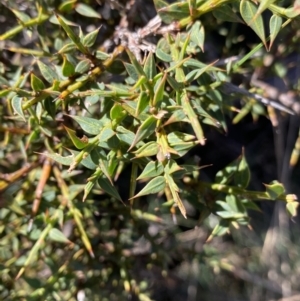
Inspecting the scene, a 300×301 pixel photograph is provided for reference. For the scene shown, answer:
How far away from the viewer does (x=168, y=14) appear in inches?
34.9

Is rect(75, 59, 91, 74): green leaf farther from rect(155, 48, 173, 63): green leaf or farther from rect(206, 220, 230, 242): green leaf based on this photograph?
rect(206, 220, 230, 242): green leaf

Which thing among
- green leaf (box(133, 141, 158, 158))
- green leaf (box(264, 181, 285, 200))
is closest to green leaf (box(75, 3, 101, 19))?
green leaf (box(133, 141, 158, 158))

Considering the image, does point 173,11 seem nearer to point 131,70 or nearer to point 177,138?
point 131,70

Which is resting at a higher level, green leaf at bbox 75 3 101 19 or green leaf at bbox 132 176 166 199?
green leaf at bbox 75 3 101 19

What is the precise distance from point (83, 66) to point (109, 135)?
0.20 m

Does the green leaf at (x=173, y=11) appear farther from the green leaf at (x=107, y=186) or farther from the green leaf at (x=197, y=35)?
the green leaf at (x=107, y=186)

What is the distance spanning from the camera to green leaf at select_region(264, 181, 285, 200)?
87cm

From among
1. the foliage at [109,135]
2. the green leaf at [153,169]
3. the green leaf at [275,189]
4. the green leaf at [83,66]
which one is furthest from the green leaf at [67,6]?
the green leaf at [275,189]

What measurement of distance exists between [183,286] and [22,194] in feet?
3.12

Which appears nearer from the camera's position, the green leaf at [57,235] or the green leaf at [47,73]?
the green leaf at [47,73]

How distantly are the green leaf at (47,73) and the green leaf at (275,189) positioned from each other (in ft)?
1.49

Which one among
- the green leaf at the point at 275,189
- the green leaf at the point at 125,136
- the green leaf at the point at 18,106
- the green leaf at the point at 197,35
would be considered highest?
the green leaf at the point at 18,106

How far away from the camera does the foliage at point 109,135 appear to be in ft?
2.48

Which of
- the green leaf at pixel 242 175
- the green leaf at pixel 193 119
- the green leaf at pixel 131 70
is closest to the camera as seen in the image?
the green leaf at pixel 193 119
